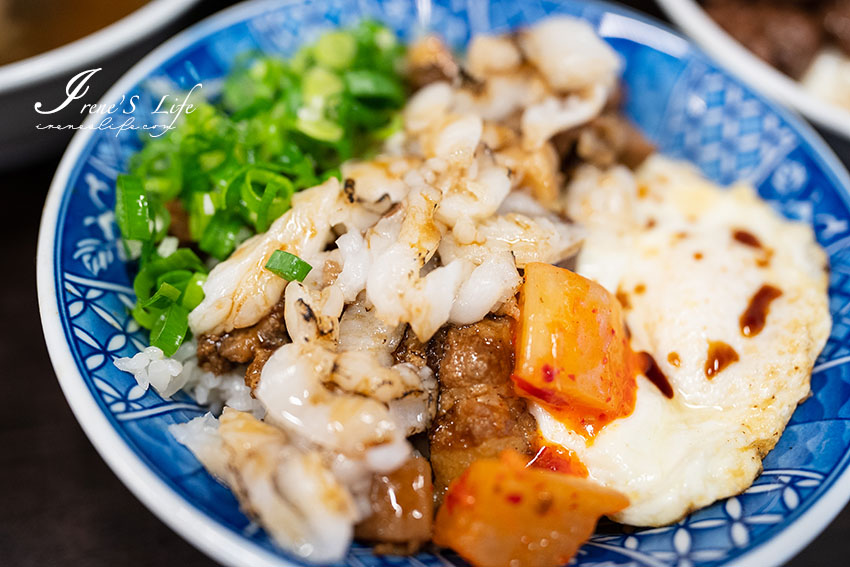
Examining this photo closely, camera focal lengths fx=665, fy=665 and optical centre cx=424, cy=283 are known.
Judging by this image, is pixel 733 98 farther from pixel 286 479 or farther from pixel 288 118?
pixel 286 479

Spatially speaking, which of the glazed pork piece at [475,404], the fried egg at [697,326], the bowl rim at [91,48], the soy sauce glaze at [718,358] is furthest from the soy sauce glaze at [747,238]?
the bowl rim at [91,48]

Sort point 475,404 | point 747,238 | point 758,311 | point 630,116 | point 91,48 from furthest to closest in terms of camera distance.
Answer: point 630,116, point 91,48, point 747,238, point 758,311, point 475,404

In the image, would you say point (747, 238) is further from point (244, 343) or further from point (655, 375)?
point (244, 343)

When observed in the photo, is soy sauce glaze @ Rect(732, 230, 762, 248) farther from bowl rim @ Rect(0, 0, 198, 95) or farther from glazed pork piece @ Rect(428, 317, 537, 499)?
bowl rim @ Rect(0, 0, 198, 95)

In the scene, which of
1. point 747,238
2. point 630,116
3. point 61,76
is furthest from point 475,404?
point 61,76

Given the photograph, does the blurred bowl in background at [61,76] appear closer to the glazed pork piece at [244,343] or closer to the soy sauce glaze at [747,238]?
the glazed pork piece at [244,343]

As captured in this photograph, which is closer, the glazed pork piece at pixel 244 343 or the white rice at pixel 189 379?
the white rice at pixel 189 379
